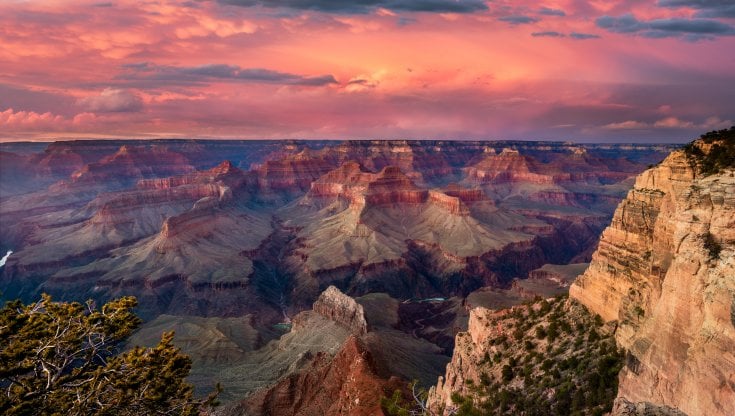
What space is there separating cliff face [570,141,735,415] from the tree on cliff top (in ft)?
84.6

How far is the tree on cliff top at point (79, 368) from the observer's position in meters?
23.4

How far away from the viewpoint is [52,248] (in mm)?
183250

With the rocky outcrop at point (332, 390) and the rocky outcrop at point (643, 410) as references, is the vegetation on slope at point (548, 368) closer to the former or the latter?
the rocky outcrop at point (643, 410)

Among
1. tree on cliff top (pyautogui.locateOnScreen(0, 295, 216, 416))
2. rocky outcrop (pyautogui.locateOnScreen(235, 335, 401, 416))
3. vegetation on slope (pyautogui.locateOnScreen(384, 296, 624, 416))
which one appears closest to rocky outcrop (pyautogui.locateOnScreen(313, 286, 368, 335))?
rocky outcrop (pyautogui.locateOnScreen(235, 335, 401, 416))

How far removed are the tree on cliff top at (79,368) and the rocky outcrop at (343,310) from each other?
54.0 m

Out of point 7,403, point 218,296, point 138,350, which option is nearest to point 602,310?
point 138,350

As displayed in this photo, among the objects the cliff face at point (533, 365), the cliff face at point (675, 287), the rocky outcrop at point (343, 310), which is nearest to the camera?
the cliff face at point (675, 287)

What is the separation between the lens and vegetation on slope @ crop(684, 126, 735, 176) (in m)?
29.3

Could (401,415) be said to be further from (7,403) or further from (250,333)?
(250,333)

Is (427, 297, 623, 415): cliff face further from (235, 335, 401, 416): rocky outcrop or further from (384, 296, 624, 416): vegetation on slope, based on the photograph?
(235, 335, 401, 416): rocky outcrop

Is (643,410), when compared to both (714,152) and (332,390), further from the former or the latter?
(332,390)

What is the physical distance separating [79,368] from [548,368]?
31168 mm

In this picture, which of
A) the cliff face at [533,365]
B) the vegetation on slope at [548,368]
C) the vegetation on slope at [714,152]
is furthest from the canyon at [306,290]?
the vegetation on slope at [714,152]

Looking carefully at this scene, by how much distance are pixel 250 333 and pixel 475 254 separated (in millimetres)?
98910
